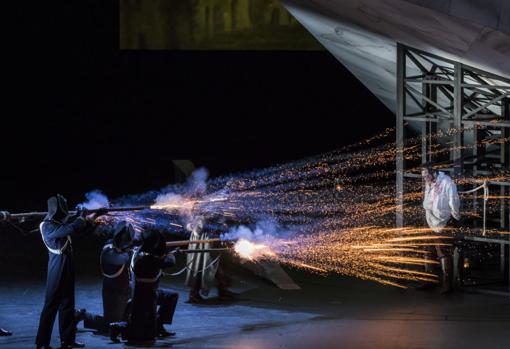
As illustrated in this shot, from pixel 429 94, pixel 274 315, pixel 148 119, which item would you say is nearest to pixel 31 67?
pixel 148 119

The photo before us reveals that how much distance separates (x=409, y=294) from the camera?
17.0 m

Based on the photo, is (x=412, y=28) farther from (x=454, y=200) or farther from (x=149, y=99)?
(x=149, y=99)

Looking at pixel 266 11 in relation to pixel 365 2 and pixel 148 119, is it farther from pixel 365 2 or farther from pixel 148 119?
pixel 148 119

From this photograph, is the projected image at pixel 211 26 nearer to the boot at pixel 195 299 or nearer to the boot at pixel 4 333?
the boot at pixel 195 299

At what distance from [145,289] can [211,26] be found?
969 cm

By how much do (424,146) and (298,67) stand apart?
1797 centimetres

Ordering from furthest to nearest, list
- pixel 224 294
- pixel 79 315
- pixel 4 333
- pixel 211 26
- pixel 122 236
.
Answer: pixel 211 26 → pixel 224 294 → pixel 4 333 → pixel 122 236 → pixel 79 315

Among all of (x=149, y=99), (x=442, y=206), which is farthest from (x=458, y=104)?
(x=149, y=99)

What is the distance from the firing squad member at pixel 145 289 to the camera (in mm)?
13453

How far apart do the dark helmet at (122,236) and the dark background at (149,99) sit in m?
20.2

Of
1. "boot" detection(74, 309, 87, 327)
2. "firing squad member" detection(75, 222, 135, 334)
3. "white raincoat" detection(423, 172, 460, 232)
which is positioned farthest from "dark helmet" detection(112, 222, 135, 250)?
"white raincoat" detection(423, 172, 460, 232)

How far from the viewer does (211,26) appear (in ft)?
72.8

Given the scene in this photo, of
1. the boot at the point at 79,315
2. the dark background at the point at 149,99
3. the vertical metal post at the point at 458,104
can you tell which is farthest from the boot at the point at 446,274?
the dark background at the point at 149,99

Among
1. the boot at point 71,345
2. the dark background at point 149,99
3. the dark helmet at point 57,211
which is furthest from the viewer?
the dark background at point 149,99
